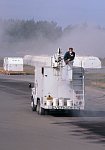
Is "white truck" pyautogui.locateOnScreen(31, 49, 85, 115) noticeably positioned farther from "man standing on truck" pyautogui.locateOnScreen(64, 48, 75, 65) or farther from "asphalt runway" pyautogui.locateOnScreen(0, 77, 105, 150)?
"asphalt runway" pyautogui.locateOnScreen(0, 77, 105, 150)

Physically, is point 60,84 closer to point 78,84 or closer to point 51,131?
point 78,84

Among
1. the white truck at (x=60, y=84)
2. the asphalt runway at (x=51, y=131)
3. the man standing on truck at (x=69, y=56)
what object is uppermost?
the man standing on truck at (x=69, y=56)

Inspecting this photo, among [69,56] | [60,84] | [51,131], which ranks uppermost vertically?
[69,56]

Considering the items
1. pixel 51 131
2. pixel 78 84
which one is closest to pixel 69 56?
pixel 78 84

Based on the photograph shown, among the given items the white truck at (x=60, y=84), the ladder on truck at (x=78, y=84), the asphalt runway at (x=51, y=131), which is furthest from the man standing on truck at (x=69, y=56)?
the asphalt runway at (x=51, y=131)

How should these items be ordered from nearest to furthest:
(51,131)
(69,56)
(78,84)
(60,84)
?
(51,131) → (69,56) → (78,84) → (60,84)

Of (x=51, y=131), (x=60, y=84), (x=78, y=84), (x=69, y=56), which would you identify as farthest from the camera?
(x=60, y=84)

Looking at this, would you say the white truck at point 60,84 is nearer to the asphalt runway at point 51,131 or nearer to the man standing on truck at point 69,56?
the man standing on truck at point 69,56

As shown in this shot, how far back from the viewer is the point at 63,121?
21.8 meters

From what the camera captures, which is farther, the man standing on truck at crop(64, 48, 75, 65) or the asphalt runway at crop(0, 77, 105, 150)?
the man standing on truck at crop(64, 48, 75, 65)

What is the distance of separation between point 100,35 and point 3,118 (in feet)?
20.9

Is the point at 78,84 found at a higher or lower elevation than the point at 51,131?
higher

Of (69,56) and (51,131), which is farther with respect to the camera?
(69,56)

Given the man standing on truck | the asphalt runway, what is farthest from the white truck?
the asphalt runway
